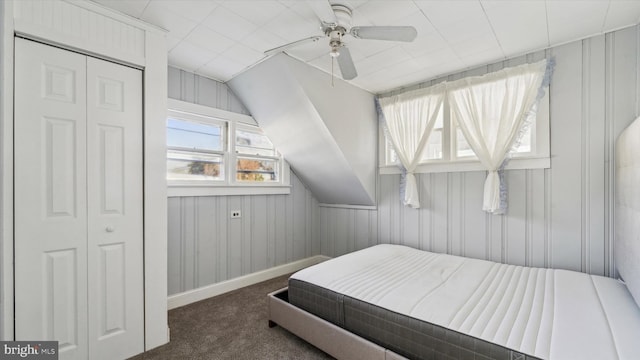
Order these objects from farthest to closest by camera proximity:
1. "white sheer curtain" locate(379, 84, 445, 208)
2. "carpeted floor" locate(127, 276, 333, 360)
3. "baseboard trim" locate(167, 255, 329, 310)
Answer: "white sheer curtain" locate(379, 84, 445, 208)
"baseboard trim" locate(167, 255, 329, 310)
"carpeted floor" locate(127, 276, 333, 360)

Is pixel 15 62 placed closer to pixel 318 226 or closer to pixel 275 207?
pixel 275 207

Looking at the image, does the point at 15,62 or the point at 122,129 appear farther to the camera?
the point at 122,129

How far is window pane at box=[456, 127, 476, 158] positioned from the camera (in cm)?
293

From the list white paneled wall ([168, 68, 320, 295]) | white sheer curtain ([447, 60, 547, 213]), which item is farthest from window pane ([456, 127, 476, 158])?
white paneled wall ([168, 68, 320, 295])

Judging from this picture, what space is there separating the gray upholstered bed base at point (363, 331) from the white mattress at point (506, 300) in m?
0.05

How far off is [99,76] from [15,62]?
385 mm

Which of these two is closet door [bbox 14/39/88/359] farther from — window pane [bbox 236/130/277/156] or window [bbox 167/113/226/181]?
window pane [bbox 236/130/277/156]

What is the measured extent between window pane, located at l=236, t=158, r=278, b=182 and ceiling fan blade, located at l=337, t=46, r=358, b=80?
5.81 feet

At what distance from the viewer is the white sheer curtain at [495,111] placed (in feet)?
8.14

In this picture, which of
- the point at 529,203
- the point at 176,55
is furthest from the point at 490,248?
the point at 176,55

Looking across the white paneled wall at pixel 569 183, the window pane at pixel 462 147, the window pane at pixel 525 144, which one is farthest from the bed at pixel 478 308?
the window pane at pixel 462 147

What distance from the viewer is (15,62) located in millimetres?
1562

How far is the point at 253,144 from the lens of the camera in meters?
3.48

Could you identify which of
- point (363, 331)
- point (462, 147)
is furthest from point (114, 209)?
point (462, 147)
